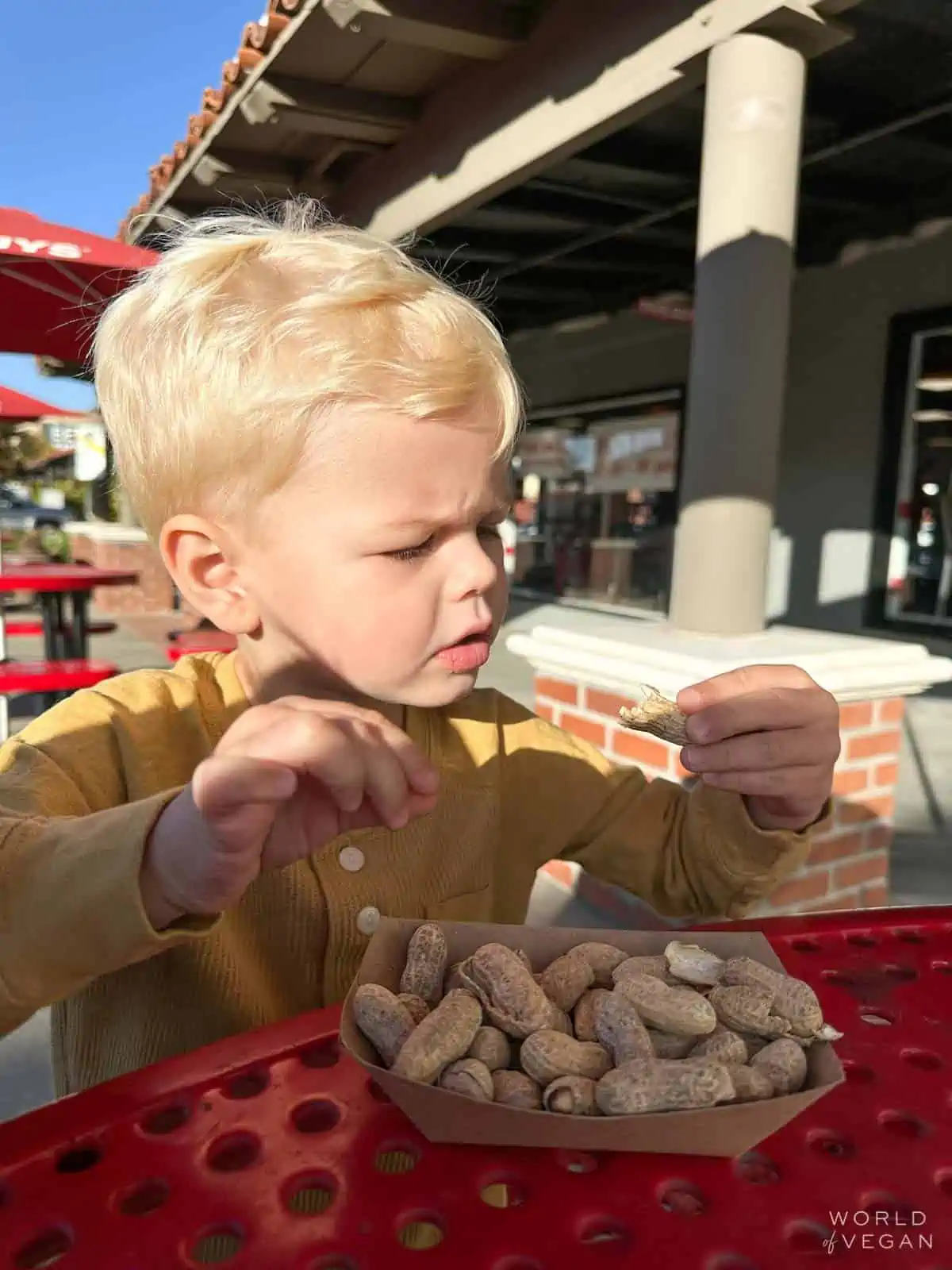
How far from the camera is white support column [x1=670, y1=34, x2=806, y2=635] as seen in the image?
2.63 m

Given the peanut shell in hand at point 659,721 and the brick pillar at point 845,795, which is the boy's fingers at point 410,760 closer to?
the peanut shell in hand at point 659,721

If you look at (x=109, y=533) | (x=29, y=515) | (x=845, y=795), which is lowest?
(x=845, y=795)

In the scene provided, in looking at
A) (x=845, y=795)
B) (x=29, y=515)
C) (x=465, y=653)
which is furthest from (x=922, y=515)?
(x=29, y=515)

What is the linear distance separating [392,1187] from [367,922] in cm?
42

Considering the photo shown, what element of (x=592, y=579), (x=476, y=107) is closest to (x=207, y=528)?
(x=476, y=107)

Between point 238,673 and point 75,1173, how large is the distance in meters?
0.66

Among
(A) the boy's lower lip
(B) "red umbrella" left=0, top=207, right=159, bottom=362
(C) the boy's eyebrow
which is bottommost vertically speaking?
(A) the boy's lower lip

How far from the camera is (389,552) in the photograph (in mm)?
950

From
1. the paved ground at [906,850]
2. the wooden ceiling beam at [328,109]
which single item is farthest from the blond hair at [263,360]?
the wooden ceiling beam at [328,109]

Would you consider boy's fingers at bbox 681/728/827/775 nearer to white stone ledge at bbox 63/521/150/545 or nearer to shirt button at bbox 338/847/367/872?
shirt button at bbox 338/847/367/872

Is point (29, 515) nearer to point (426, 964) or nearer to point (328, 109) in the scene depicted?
point (328, 109)

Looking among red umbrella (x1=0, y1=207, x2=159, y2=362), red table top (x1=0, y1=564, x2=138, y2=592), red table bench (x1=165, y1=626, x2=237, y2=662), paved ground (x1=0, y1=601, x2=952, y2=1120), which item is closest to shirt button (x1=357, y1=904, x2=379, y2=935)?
paved ground (x1=0, y1=601, x2=952, y2=1120)

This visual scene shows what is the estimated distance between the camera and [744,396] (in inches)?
105

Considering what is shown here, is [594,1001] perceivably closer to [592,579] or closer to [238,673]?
[238,673]
